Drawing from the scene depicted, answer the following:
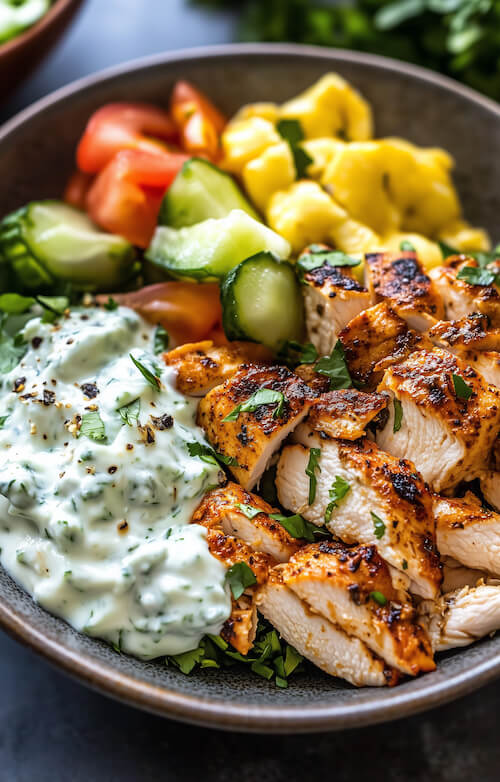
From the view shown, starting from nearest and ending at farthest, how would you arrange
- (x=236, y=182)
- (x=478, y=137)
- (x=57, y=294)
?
(x=57, y=294), (x=236, y=182), (x=478, y=137)

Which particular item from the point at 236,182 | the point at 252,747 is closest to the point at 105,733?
the point at 252,747

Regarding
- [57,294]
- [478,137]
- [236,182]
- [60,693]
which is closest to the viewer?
[60,693]

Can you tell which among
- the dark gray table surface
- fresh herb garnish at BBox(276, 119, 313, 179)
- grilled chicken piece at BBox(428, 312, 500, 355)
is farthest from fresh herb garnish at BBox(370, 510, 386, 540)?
fresh herb garnish at BBox(276, 119, 313, 179)

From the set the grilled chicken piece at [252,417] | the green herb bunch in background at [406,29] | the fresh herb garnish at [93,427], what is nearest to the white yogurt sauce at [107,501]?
the fresh herb garnish at [93,427]

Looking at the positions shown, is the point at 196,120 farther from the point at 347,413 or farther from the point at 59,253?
the point at 347,413

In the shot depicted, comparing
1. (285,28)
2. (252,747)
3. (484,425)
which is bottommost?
(252,747)

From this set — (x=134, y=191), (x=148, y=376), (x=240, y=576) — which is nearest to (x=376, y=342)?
(x=148, y=376)

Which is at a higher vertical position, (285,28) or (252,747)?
(285,28)

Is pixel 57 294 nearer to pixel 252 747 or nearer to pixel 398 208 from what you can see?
pixel 398 208
